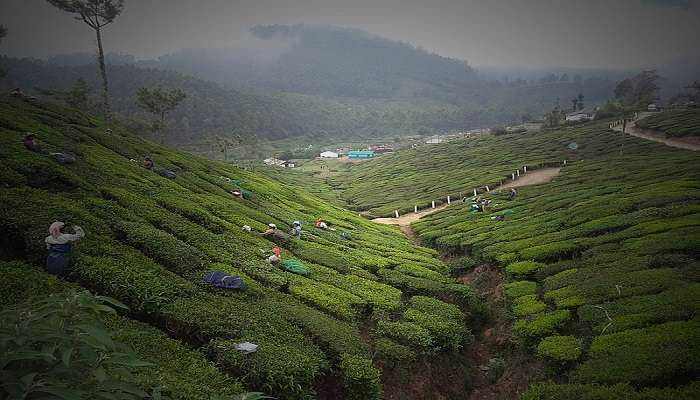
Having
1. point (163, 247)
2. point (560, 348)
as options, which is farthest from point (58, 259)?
point (560, 348)

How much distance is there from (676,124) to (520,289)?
78.8m

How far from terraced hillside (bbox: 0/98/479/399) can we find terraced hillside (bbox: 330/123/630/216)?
35269 millimetres

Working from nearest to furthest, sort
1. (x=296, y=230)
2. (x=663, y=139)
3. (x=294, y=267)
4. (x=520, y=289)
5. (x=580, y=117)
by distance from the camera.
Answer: (x=294, y=267) → (x=520, y=289) → (x=296, y=230) → (x=663, y=139) → (x=580, y=117)

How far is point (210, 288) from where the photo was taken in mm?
16047

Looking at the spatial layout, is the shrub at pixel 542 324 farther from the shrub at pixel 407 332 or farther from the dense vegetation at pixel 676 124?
the dense vegetation at pixel 676 124

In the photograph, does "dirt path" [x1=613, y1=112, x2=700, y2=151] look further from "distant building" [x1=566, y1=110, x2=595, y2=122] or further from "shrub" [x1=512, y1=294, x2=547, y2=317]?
"shrub" [x1=512, y1=294, x2=547, y2=317]

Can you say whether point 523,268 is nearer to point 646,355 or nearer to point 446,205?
point 646,355

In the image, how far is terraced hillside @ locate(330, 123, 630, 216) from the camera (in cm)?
6525

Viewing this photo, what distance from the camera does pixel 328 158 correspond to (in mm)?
150875

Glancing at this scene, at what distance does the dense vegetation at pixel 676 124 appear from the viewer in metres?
68.8

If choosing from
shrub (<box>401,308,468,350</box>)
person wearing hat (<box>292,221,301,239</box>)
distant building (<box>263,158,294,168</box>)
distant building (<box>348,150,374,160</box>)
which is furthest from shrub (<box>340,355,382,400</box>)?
distant building (<box>348,150,374,160</box>)

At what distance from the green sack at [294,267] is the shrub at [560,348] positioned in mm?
11894

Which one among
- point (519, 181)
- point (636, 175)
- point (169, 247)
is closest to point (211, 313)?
point (169, 247)

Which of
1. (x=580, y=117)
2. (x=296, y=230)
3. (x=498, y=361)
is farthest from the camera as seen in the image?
(x=580, y=117)
